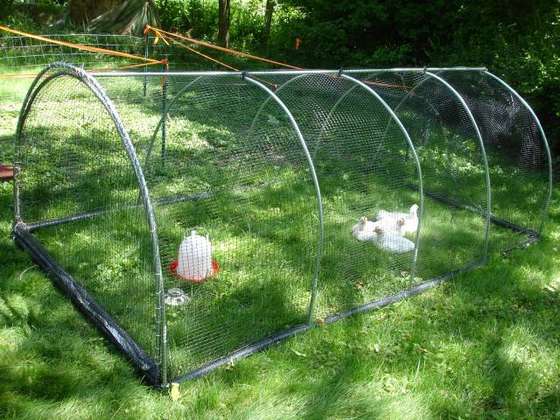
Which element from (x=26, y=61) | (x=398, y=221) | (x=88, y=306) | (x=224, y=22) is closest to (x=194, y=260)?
(x=88, y=306)

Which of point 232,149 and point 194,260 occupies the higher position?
point 232,149

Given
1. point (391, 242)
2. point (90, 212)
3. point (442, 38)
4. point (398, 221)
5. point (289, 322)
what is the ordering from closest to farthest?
point (289, 322), point (391, 242), point (398, 221), point (90, 212), point (442, 38)

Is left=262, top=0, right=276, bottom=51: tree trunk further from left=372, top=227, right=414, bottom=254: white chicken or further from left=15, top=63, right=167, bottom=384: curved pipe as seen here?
left=15, top=63, right=167, bottom=384: curved pipe

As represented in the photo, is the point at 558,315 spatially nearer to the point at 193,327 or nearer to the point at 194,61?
the point at 193,327

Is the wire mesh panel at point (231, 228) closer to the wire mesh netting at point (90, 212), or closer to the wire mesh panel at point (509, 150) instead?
the wire mesh netting at point (90, 212)

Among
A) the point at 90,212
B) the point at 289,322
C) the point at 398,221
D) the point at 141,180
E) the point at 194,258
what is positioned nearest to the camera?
the point at 141,180

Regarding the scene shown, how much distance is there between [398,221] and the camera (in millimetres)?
4805

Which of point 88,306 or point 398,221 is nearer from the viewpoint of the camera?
point 88,306

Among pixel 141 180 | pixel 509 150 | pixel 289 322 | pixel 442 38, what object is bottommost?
pixel 289 322

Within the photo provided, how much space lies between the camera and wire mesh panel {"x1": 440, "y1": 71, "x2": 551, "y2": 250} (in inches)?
A: 230

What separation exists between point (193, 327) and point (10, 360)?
1071 millimetres

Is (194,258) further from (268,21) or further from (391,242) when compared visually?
(268,21)

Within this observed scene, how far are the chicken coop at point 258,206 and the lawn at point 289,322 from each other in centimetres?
3

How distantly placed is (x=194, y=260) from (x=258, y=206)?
→ 1.71 metres
